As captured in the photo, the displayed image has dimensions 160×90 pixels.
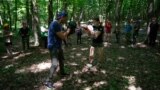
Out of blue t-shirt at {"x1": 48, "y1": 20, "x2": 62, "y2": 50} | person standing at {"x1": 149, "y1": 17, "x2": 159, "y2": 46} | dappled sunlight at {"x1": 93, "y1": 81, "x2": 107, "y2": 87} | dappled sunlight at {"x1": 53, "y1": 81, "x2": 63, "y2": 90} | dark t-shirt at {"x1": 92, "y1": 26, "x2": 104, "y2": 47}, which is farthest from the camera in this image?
person standing at {"x1": 149, "y1": 17, "x2": 159, "y2": 46}

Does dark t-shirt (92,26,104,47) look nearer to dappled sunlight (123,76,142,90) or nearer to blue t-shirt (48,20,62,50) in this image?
dappled sunlight (123,76,142,90)

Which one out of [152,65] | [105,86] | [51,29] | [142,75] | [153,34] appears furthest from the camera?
[153,34]

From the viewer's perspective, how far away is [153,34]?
1980 cm

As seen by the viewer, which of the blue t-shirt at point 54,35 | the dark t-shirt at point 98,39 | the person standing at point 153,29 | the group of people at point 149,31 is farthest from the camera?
the group of people at point 149,31

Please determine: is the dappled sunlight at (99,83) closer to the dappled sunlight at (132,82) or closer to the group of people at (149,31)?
the dappled sunlight at (132,82)

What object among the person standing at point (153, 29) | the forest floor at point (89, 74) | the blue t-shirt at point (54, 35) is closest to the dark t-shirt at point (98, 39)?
the forest floor at point (89, 74)

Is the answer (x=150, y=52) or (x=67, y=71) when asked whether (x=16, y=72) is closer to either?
(x=67, y=71)

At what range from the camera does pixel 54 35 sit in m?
8.68

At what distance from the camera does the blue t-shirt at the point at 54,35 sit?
8578mm

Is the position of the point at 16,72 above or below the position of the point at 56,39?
below

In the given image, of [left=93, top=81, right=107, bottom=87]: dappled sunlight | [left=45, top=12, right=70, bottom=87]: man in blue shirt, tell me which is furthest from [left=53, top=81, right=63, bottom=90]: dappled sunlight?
[left=93, top=81, right=107, bottom=87]: dappled sunlight

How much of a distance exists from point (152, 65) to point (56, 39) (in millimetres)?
6867

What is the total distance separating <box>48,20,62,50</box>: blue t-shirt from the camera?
858 cm

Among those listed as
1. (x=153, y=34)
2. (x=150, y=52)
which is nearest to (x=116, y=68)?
(x=150, y=52)
